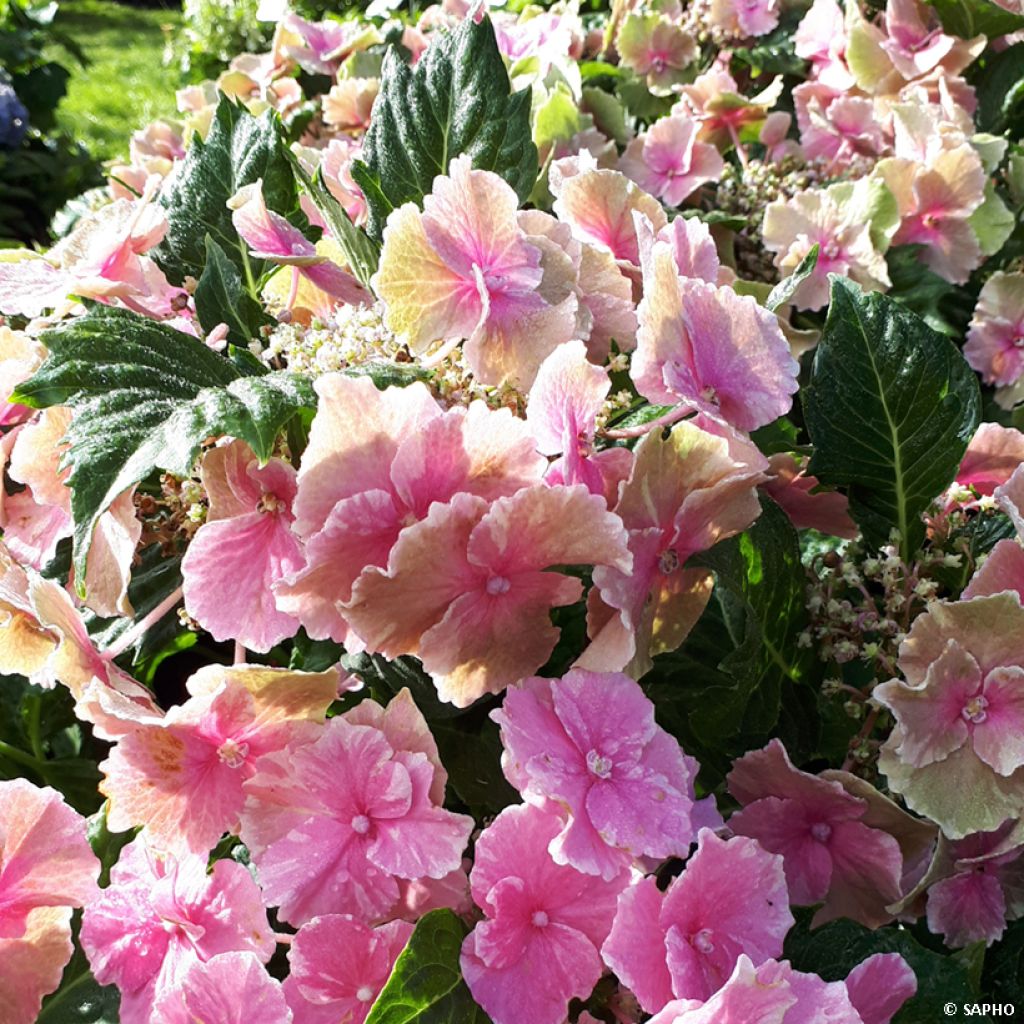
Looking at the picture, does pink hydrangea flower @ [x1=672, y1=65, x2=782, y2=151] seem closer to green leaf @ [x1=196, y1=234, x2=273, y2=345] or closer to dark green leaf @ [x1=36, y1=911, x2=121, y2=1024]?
green leaf @ [x1=196, y1=234, x2=273, y2=345]

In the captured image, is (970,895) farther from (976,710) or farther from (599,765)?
(599,765)

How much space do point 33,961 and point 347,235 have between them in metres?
0.50

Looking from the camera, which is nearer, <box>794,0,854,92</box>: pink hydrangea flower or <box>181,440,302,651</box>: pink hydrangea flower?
<box>181,440,302,651</box>: pink hydrangea flower

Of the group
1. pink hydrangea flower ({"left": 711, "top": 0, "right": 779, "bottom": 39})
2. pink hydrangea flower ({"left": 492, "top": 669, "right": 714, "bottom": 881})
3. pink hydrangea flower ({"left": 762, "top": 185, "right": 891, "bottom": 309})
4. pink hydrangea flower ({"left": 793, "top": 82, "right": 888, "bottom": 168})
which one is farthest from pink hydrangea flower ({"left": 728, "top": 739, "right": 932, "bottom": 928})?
pink hydrangea flower ({"left": 711, "top": 0, "right": 779, "bottom": 39})

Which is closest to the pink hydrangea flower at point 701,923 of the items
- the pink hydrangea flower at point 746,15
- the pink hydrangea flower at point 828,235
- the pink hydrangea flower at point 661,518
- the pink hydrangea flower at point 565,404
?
the pink hydrangea flower at point 661,518

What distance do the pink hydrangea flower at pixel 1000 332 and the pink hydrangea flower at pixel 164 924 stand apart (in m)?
0.99

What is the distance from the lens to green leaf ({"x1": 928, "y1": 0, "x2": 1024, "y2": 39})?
1.51 meters

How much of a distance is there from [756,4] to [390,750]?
1.40 meters

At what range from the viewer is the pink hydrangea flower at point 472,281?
0.68 m

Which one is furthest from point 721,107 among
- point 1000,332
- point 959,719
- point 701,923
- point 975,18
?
point 701,923

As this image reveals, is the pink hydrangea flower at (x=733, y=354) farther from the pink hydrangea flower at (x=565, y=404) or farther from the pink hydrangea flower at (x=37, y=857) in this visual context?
the pink hydrangea flower at (x=37, y=857)

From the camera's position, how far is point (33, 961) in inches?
26.7

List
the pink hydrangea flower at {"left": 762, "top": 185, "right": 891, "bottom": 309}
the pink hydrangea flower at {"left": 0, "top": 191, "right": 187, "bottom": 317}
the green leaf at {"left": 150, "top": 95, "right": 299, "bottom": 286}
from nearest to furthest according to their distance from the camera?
the pink hydrangea flower at {"left": 0, "top": 191, "right": 187, "bottom": 317} → the green leaf at {"left": 150, "top": 95, "right": 299, "bottom": 286} → the pink hydrangea flower at {"left": 762, "top": 185, "right": 891, "bottom": 309}

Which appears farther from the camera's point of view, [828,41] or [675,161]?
[828,41]
